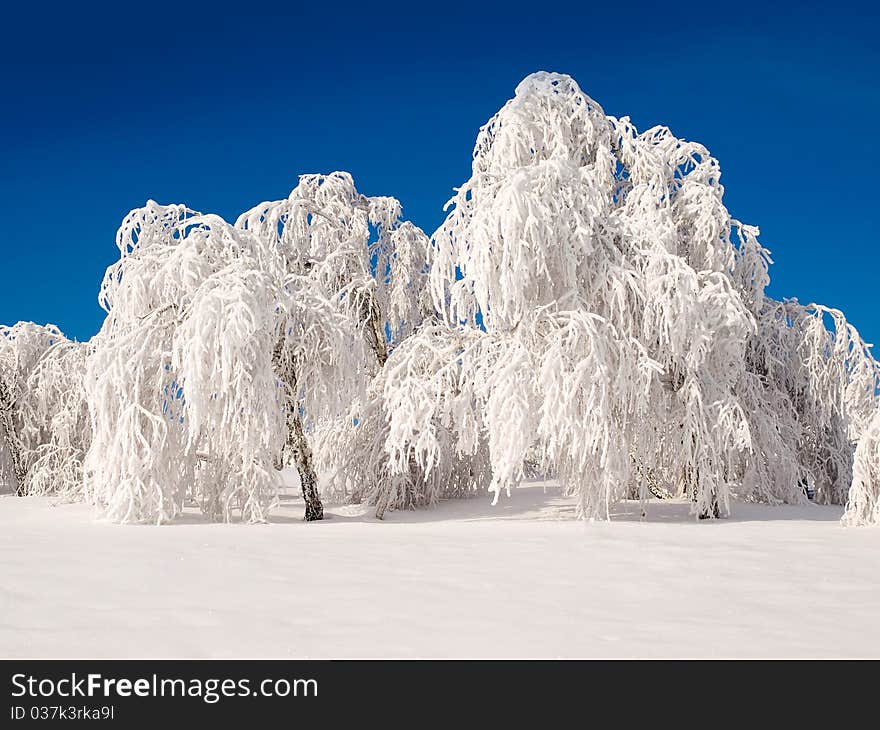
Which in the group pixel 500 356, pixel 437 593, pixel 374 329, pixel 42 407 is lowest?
pixel 437 593

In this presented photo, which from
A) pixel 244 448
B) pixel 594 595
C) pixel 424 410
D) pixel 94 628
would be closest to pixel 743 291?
pixel 424 410

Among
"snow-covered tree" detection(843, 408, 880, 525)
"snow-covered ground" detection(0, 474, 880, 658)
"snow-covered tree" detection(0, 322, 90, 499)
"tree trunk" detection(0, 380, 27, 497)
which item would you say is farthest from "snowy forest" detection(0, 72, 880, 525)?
"tree trunk" detection(0, 380, 27, 497)

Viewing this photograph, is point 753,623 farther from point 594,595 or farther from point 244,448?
point 244,448

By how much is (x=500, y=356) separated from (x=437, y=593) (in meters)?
5.12

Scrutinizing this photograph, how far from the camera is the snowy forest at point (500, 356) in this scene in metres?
9.23

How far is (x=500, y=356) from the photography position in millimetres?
9719

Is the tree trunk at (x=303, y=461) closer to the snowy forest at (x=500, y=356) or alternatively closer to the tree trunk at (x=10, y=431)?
the snowy forest at (x=500, y=356)

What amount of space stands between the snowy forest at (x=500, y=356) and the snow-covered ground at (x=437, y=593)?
128 cm

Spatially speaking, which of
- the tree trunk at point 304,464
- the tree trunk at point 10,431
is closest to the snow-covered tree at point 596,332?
the tree trunk at point 304,464

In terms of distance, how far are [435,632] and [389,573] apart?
5.61 ft

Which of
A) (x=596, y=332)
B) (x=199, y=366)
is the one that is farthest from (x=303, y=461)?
(x=596, y=332)

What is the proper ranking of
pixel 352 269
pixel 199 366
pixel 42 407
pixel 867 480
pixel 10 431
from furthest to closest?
pixel 10 431
pixel 42 407
pixel 352 269
pixel 867 480
pixel 199 366

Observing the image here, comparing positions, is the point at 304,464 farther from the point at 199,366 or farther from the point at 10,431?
the point at 10,431

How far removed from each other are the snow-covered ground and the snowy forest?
50.4 inches
